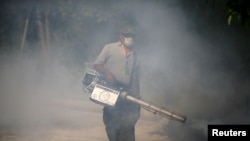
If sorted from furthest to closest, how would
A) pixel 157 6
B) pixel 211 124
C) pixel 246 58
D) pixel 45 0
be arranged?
1. pixel 45 0
2. pixel 157 6
3. pixel 246 58
4. pixel 211 124

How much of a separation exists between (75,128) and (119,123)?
1316 mm

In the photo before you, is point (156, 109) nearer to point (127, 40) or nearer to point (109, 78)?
point (109, 78)

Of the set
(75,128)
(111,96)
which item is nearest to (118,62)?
(111,96)

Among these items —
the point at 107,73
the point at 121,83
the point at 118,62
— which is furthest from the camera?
the point at 118,62

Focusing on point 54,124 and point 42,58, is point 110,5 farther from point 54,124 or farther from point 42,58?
point 54,124

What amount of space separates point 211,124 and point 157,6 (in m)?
2.70

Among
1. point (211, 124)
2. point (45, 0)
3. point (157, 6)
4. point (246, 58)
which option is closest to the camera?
point (211, 124)

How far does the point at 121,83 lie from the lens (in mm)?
A: 7078

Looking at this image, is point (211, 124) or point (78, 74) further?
point (78, 74)

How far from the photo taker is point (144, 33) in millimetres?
9281

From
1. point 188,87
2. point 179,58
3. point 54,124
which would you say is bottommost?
point 54,124

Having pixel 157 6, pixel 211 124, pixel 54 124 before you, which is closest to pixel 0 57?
pixel 54 124

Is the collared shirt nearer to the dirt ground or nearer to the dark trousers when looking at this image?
the dark trousers

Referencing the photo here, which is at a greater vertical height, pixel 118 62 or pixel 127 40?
pixel 127 40
